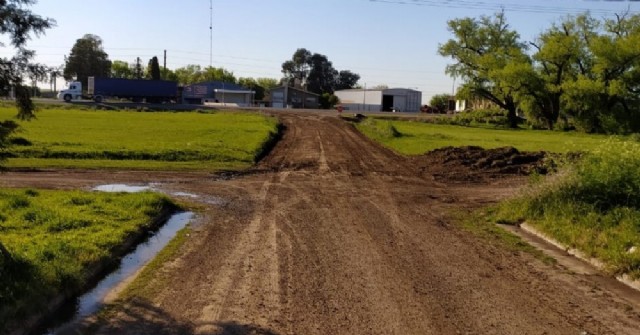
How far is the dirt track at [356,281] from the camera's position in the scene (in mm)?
6691

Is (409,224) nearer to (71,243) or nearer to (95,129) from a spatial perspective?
(71,243)

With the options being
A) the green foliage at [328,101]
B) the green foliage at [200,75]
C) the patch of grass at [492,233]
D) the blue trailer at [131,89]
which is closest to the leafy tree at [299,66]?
the green foliage at [200,75]

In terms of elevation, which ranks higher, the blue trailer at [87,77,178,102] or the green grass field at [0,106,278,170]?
the blue trailer at [87,77,178,102]

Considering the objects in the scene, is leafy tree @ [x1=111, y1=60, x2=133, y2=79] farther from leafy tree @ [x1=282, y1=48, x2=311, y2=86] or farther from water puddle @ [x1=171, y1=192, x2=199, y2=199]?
water puddle @ [x1=171, y1=192, x2=199, y2=199]

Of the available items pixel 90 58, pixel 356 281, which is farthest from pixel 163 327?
pixel 90 58

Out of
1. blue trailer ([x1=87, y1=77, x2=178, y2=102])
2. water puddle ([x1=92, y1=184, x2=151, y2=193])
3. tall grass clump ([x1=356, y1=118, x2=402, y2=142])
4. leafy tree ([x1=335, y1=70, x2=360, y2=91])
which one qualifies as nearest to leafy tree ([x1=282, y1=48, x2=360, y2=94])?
leafy tree ([x1=335, y1=70, x2=360, y2=91])

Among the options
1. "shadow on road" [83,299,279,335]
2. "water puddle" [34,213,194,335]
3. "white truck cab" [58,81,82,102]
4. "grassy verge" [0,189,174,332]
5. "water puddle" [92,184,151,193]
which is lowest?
"water puddle" [34,213,194,335]

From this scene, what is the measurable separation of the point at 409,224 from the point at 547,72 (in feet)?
225

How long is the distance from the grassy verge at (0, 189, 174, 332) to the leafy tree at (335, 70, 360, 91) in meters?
178

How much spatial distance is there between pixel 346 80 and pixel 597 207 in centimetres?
18118

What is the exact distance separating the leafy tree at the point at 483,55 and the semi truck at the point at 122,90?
1573 inches

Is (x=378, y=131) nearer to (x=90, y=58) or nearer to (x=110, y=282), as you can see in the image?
(x=110, y=282)

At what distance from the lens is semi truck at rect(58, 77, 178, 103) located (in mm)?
85500

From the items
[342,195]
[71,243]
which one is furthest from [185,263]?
[342,195]
